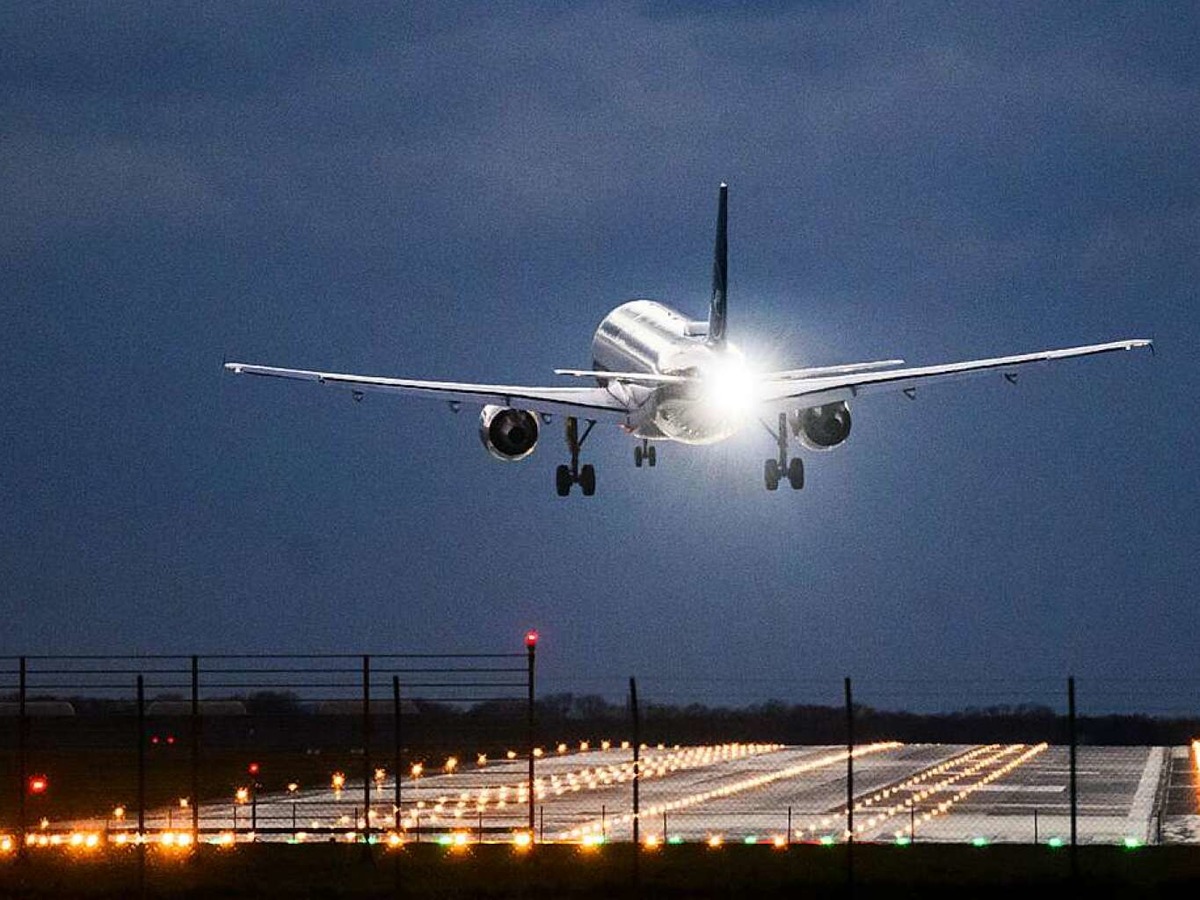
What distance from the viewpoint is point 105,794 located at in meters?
73.8

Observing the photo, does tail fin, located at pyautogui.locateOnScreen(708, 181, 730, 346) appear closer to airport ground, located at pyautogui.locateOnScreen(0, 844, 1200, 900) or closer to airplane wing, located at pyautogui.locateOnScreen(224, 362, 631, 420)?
airplane wing, located at pyautogui.locateOnScreen(224, 362, 631, 420)

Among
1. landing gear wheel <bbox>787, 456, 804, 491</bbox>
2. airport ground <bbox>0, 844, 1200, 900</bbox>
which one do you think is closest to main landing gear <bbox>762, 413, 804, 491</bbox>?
landing gear wheel <bbox>787, 456, 804, 491</bbox>

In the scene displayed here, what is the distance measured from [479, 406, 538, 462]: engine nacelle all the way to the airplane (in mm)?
34

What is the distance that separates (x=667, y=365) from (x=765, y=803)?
64.4 feet

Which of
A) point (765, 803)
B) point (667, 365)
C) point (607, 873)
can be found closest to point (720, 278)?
point (667, 365)

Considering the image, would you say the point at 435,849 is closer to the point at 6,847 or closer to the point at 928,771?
the point at 6,847

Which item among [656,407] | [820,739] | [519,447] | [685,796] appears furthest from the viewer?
[820,739]

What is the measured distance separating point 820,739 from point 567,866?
8098 cm

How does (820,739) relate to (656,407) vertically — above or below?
below

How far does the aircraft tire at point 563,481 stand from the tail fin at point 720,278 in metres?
6.71

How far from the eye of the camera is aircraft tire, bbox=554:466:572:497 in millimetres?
78375

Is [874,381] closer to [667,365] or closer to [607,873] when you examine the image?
[667,365]

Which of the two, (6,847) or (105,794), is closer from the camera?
(6,847)

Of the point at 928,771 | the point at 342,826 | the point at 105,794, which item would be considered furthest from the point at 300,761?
the point at 342,826
